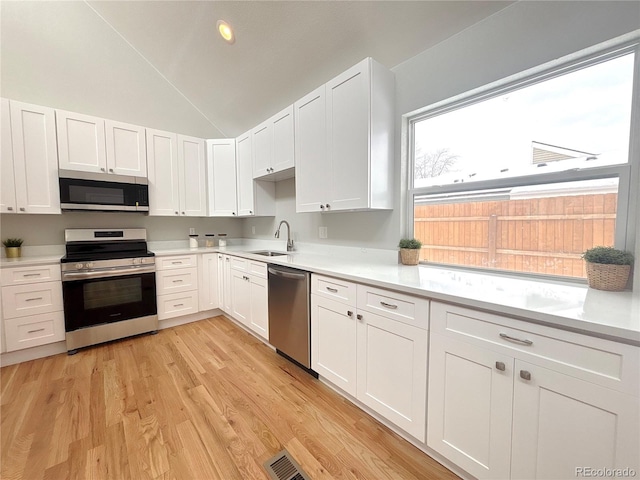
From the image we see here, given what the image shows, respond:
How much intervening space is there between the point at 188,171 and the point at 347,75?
2.52m

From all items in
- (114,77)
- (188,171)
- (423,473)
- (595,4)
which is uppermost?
(114,77)

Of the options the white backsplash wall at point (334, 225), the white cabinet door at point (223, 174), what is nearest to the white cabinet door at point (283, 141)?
the white backsplash wall at point (334, 225)

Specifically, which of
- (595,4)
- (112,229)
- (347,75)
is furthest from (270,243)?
(595,4)

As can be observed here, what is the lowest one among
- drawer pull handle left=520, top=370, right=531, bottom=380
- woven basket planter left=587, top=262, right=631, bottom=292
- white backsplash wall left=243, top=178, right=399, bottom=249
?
drawer pull handle left=520, top=370, right=531, bottom=380

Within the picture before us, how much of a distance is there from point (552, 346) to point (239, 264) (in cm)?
267

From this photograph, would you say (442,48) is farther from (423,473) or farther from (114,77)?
(114,77)

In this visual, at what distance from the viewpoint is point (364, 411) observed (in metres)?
1.72

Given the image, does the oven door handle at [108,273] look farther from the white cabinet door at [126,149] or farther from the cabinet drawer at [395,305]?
the cabinet drawer at [395,305]

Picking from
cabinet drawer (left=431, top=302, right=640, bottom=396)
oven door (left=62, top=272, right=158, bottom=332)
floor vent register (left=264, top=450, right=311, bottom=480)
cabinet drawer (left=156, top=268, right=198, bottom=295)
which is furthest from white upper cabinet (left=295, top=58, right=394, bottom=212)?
oven door (left=62, top=272, right=158, bottom=332)

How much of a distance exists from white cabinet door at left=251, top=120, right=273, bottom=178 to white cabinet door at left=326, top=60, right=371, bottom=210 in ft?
3.12

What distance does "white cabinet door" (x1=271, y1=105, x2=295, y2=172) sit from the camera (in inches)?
101

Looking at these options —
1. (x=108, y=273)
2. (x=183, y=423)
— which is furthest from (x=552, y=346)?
(x=108, y=273)

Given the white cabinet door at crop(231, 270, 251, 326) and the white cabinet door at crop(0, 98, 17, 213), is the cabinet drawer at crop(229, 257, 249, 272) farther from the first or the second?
the white cabinet door at crop(0, 98, 17, 213)

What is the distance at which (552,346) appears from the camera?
0.94m
